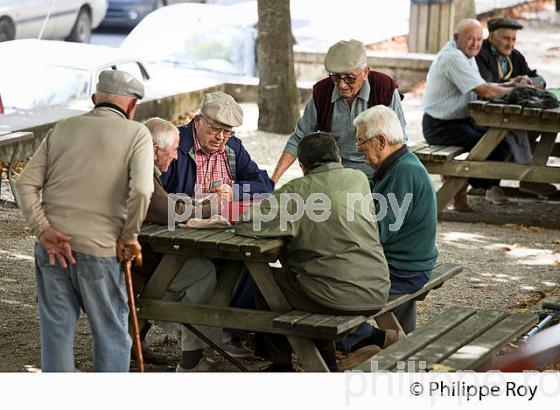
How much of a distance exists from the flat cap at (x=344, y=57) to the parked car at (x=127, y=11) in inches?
665

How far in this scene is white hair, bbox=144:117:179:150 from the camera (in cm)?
647

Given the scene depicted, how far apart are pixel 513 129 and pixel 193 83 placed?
656 cm

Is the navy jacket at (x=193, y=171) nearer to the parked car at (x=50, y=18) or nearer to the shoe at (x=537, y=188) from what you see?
the shoe at (x=537, y=188)

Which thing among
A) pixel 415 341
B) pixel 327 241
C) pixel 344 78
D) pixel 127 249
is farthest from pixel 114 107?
pixel 344 78

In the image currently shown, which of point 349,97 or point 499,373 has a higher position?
point 349,97

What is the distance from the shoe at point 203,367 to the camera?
21.5 ft

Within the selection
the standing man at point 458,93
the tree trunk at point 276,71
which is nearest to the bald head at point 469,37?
the standing man at point 458,93

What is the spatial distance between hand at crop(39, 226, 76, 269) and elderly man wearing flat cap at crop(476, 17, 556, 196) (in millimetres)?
6047

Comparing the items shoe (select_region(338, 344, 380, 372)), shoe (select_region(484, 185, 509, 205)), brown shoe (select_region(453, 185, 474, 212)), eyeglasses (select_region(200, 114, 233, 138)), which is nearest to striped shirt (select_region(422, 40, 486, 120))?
brown shoe (select_region(453, 185, 474, 212))

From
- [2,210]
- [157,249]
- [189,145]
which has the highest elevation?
[189,145]

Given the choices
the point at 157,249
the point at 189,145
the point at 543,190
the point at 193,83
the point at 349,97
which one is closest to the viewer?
the point at 157,249
